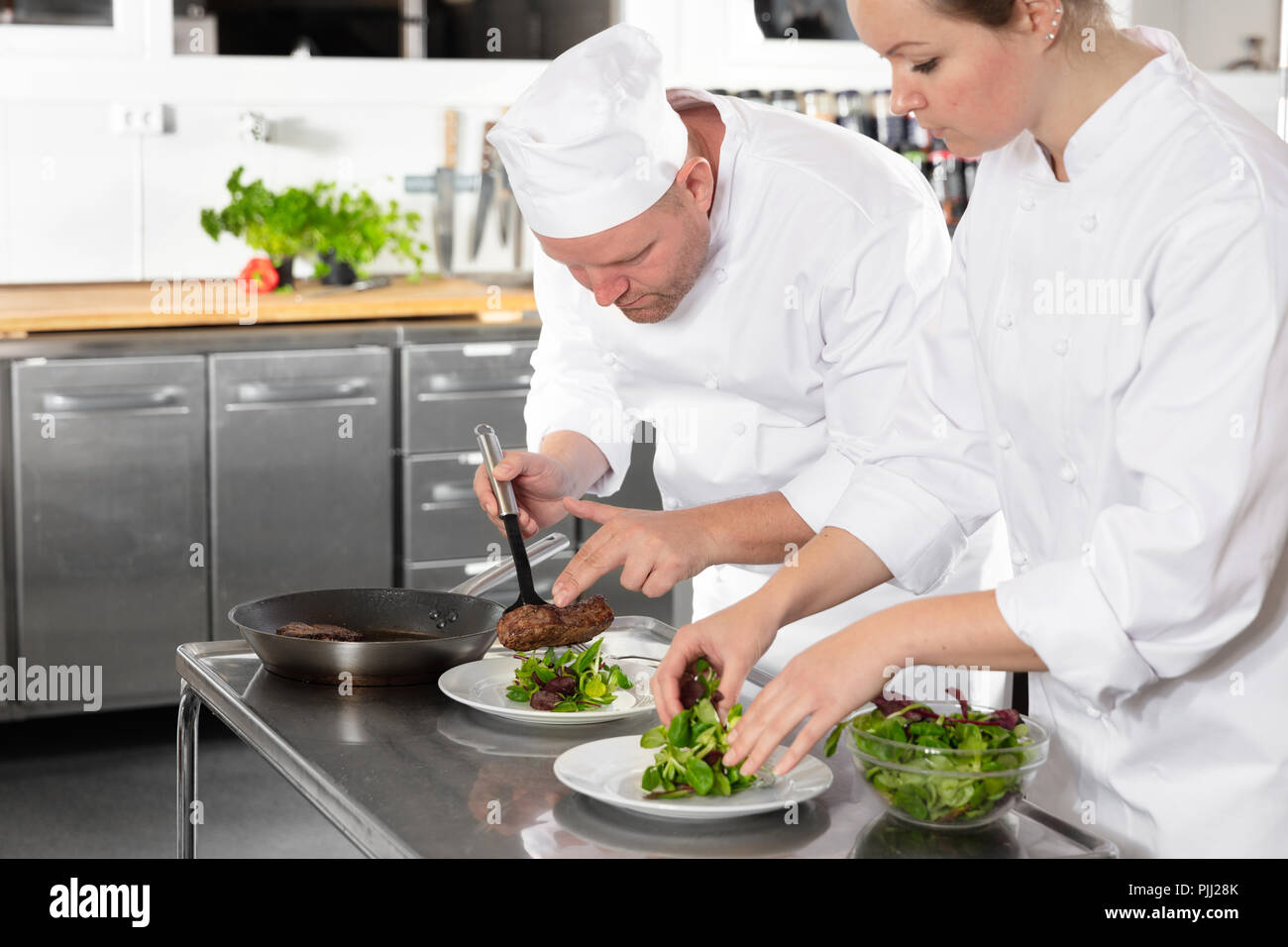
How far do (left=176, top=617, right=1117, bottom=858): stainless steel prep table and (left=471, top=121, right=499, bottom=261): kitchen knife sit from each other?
316 cm

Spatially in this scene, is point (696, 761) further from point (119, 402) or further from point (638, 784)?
point (119, 402)

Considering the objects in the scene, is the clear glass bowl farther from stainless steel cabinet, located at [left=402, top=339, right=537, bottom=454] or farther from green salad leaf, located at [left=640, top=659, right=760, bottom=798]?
stainless steel cabinet, located at [left=402, top=339, right=537, bottom=454]

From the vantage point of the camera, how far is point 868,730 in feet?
4.03

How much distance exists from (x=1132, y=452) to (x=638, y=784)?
19.0 inches

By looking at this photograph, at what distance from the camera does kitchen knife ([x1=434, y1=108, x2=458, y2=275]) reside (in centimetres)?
452

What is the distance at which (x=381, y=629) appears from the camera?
1.69 meters

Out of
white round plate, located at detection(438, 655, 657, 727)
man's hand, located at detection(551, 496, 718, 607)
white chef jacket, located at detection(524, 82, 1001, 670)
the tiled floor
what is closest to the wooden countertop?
the tiled floor

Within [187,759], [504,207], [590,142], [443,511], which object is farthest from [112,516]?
[590,142]

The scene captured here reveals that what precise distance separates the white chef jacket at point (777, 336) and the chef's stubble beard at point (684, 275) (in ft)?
0.28

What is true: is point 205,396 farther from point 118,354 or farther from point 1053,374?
point 1053,374

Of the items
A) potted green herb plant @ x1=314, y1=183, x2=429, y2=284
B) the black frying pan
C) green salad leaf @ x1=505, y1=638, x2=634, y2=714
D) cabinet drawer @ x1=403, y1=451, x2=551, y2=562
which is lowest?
cabinet drawer @ x1=403, y1=451, x2=551, y2=562
